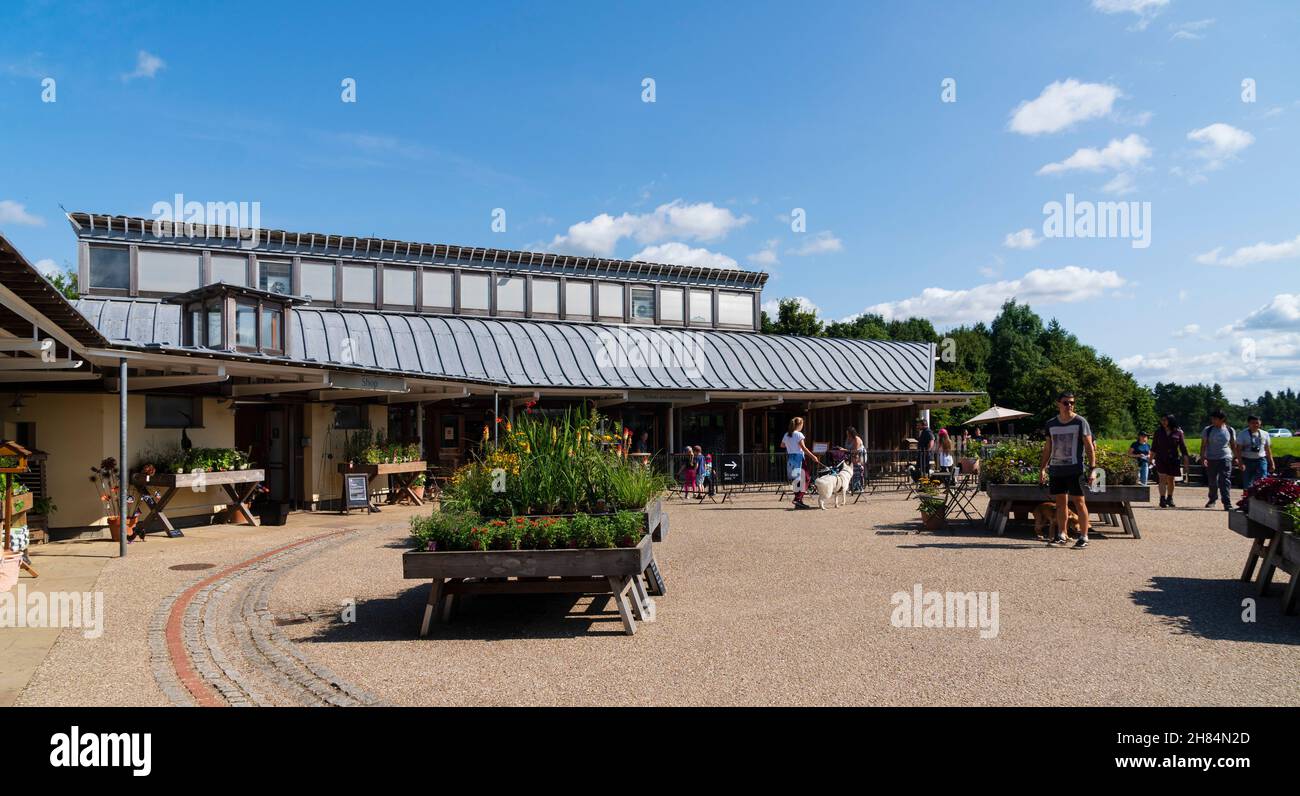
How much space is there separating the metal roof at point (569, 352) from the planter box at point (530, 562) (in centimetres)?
1574

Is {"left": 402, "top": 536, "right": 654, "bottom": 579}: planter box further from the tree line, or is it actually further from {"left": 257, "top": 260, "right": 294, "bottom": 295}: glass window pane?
the tree line

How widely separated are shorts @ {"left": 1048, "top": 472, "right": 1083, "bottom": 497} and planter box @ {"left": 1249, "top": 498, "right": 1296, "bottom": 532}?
7.77ft

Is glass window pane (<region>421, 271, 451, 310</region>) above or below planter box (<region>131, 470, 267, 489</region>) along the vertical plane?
above

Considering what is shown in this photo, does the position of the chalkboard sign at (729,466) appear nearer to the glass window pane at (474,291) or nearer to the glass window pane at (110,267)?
the glass window pane at (474,291)

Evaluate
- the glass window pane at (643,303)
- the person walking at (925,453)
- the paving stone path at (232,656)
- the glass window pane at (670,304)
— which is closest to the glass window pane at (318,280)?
the glass window pane at (643,303)

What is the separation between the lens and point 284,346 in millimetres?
19141

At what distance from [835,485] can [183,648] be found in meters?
12.2

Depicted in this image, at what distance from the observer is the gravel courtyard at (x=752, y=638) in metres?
5.00

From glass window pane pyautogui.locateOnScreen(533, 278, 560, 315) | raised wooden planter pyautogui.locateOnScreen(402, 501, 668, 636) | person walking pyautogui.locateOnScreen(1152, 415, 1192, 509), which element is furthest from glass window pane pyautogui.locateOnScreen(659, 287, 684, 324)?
raised wooden planter pyautogui.locateOnScreen(402, 501, 668, 636)

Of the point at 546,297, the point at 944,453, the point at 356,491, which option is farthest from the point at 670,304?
the point at 356,491

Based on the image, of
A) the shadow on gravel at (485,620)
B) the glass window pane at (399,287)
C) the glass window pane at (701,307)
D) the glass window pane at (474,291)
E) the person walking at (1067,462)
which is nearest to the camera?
the shadow on gravel at (485,620)

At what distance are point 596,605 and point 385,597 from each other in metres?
2.15

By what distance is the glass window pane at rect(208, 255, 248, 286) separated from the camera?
92.0 ft

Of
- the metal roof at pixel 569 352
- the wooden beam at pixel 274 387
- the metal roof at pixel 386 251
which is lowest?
the wooden beam at pixel 274 387
